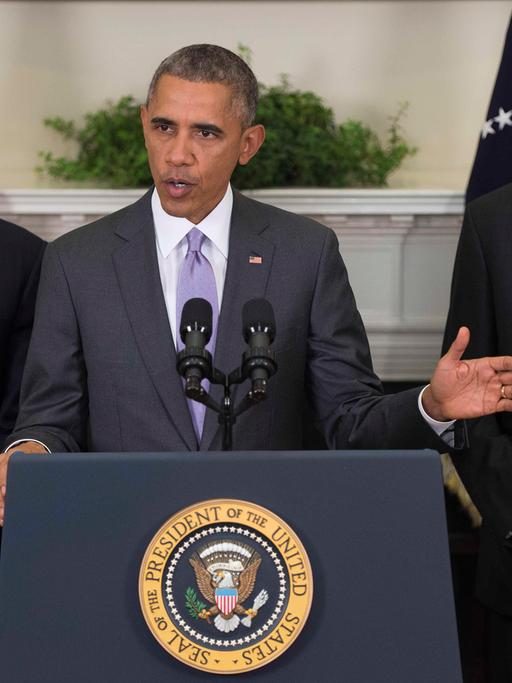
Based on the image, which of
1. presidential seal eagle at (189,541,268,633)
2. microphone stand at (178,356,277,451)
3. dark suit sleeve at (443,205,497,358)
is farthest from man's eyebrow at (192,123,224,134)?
presidential seal eagle at (189,541,268,633)

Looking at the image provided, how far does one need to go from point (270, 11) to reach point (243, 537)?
3182 mm

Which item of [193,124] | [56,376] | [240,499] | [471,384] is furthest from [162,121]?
[240,499]

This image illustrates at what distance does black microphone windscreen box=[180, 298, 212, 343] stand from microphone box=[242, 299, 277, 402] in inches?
2.2

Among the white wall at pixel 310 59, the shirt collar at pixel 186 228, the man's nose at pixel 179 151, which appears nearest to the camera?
the man's nose at pixel 179 151

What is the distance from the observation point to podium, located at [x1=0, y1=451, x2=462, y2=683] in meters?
1.36

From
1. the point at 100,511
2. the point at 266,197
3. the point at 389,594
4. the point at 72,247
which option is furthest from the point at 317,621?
the point at 266,197

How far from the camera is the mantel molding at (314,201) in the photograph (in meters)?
3.83

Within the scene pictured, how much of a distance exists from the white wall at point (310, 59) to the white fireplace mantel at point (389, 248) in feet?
1.05

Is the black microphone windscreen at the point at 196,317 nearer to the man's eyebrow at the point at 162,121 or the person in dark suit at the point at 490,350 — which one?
the man's eyebrow at the point at 162,121

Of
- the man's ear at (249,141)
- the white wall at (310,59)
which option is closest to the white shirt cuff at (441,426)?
the man's ear at (249,141)

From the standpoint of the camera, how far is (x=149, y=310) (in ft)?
6.91

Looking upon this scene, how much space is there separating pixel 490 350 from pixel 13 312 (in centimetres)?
108

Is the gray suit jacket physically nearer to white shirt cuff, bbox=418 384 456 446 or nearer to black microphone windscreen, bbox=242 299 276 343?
white shirt cuff, bbox=418 384 456 446

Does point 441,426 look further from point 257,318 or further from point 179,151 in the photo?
point 179,151
